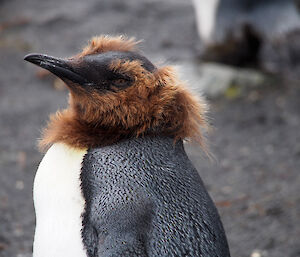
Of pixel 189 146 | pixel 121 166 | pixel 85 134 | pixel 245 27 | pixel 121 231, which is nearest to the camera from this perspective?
pixel 121 231

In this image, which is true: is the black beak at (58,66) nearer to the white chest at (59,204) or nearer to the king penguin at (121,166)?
the king penguin at (121,166)

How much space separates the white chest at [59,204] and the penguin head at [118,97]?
8cm

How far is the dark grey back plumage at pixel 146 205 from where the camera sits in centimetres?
190

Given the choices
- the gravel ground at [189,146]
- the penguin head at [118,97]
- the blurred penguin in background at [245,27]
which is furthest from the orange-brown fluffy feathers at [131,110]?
the blurred penguin in background at [245,27]

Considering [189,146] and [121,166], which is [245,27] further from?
[121,166]

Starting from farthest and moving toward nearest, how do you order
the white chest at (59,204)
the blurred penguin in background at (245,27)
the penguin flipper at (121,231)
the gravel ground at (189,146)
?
the blurred penguin in background at (245,27) → the gravel ground at (189,146) → the white chest at (59,204) → the penguin flipper at (121,231)

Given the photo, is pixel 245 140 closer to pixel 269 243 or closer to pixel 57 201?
pixel 269 243

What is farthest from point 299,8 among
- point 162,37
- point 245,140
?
point 245,140

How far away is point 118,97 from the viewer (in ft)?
6.88

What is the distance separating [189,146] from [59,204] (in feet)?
9.18

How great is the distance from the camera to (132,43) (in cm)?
225

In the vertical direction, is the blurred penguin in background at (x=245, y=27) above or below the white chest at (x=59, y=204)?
above

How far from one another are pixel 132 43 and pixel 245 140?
2989 millimetres

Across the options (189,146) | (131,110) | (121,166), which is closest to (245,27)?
(189,146)
